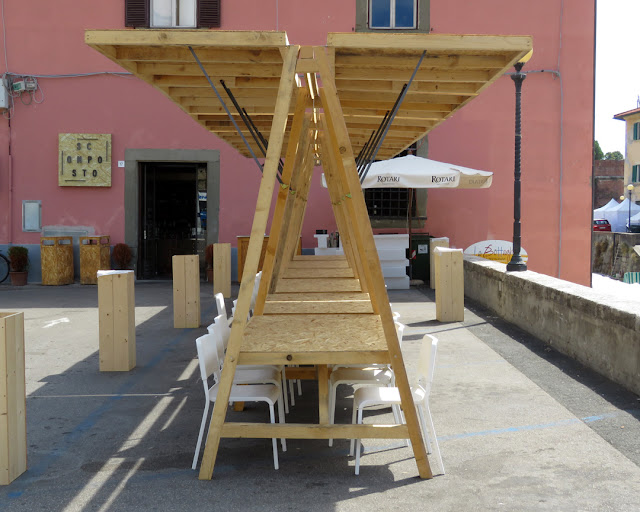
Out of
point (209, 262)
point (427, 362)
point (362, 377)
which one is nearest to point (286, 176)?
point (362, 377)

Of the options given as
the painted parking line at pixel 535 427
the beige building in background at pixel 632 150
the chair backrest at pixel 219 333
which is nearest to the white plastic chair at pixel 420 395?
the painted parking line at pixel 535 427

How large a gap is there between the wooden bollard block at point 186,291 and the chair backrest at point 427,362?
214 inches

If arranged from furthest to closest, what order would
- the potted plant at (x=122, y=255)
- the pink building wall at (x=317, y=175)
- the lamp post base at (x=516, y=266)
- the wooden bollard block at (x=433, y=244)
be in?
the pink building wall at (x=317, y=175), the potted plant at (x=122, y=255), the wooden bollard block at (x=433, y=244), the lamp post base at (x=516, y=266)

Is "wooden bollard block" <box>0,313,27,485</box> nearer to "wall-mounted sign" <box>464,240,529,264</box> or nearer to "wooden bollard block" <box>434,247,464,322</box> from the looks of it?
"wooden bollard block" <box>434,247,464,322</box>

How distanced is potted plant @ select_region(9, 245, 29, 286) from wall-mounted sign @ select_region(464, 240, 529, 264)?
9712 millimetres

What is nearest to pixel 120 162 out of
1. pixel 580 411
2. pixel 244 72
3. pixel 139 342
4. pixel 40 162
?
pixel 40 162

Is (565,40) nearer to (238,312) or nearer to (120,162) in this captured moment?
(120,162)

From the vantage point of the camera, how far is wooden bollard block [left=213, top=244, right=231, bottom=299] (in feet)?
42.4

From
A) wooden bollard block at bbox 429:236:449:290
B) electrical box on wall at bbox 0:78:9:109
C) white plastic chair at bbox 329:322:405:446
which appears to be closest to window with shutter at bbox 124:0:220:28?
electrical box on wall at bbox 0:78:9:109

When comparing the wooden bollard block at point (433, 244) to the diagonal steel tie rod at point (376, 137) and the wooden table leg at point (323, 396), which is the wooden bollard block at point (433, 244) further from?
the wooden table leg at point (323, 396)

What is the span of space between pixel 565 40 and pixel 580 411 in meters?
12.5

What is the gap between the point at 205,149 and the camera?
16109mm

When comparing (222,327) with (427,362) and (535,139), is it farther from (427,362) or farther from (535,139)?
(535,139)

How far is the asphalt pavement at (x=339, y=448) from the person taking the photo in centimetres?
402
